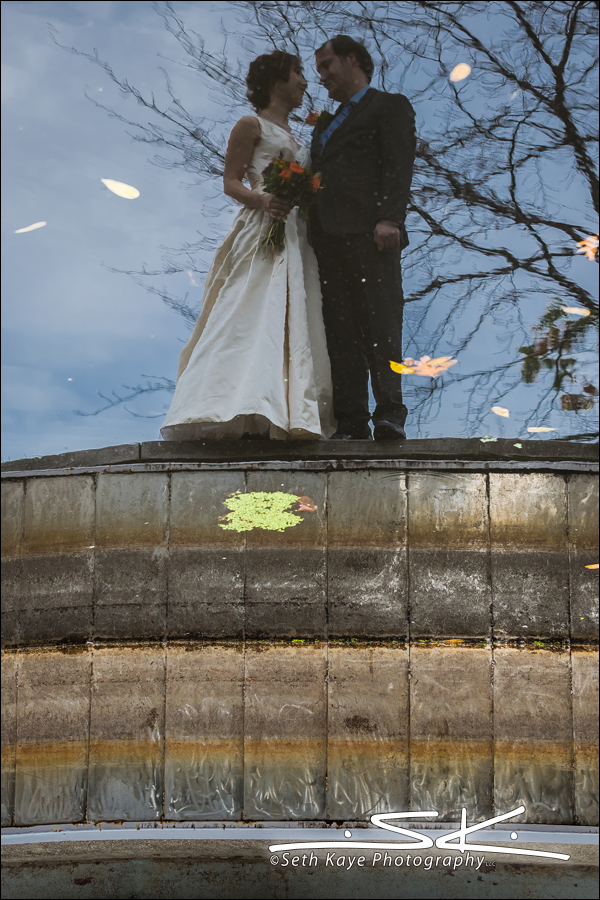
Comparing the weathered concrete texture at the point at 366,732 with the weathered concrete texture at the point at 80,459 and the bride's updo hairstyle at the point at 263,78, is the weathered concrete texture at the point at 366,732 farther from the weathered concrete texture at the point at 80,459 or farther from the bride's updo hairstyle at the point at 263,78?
the bride's updo hairstyle at the point at 263,78

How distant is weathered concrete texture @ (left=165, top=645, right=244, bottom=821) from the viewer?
8.38 feet

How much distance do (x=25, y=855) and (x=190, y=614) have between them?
1182 millimetres

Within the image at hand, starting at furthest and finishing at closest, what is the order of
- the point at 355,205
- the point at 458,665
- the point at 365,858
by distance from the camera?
the point at 355,205 → the point at 458,665 → the point at 365,858

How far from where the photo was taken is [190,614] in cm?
266

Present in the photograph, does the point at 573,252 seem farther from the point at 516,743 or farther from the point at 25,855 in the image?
the point at 25,855

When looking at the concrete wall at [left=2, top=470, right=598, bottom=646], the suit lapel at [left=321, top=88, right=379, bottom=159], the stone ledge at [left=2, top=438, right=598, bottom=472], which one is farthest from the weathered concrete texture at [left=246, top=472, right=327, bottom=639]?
the suit lapel at [left=321, top=88, right=379, bottom=159]

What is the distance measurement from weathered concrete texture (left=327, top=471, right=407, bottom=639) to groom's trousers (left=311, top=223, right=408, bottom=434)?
0.45 m

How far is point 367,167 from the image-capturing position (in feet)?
10.1

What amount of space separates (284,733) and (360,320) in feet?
6.46

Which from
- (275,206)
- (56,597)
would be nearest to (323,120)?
(275,206)

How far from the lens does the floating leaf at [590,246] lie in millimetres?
4789

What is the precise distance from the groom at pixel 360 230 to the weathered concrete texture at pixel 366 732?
1.01 metres

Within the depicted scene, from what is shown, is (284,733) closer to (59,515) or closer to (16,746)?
(16,746)

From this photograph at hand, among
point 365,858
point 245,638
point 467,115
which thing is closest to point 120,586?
point 245,638
